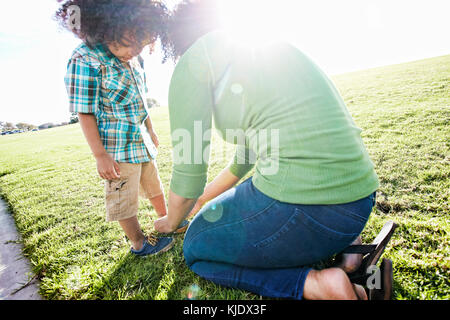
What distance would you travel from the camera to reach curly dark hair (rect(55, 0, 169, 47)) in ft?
4.76

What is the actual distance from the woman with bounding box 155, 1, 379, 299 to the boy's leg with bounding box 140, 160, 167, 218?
984mm

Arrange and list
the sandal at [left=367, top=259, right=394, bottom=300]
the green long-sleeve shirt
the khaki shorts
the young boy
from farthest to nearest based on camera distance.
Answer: the khaki shorts < the young boy < the sandal at [left=367, top=259, right=394, bottom=300] < the green long-sleeve shirt

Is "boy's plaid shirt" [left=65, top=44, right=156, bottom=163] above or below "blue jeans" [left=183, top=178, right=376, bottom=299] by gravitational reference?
above

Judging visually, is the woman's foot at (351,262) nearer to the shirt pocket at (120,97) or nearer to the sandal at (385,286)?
the sandal at (385,286)

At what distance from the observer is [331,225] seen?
3.64 feet

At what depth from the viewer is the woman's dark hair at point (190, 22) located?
46.9 inches

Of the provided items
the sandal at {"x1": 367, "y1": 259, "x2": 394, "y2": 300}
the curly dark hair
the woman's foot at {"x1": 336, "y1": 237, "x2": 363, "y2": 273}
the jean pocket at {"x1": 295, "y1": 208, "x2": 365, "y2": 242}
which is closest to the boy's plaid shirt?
the curly dark hair

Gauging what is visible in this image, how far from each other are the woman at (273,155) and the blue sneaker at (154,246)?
90 cm

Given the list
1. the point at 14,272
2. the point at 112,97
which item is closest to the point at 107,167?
the point at 112,97

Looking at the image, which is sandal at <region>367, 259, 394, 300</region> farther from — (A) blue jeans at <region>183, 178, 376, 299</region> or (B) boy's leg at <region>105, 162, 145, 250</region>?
(B) boy's leg at <region>105, 162, 145, 250</region>
